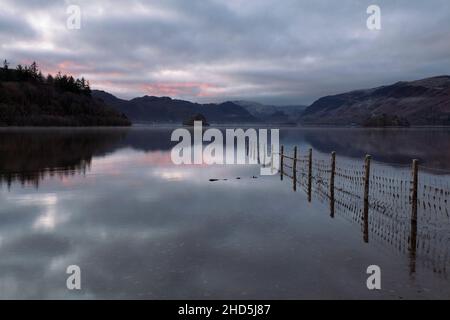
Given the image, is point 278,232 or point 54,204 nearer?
A: point 278,232

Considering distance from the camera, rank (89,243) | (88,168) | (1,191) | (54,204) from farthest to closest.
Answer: (88,168)
(1,191)
(54,204)
(89,243)

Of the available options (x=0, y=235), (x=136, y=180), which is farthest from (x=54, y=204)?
(x=136, y=180)

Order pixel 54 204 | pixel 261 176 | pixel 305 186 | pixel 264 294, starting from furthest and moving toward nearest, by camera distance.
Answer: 1. pixel 261 176
2. pixel 305 186
3. pixel 54 204
4. pixel 264 294

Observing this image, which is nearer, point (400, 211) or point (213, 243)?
point (213, 243)

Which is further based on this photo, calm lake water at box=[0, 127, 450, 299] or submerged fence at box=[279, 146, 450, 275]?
submerged fence at box=[279, 146, 450, 275]

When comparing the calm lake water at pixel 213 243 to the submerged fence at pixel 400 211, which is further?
the submerged fence at pixel 400 211

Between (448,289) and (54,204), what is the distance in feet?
64.8

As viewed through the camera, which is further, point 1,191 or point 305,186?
point 305,186

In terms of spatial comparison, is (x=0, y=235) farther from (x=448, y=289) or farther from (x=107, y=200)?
(x=448, y=289)

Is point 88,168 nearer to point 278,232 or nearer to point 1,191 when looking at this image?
point 1,191

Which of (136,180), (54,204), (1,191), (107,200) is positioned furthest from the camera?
(136,180)

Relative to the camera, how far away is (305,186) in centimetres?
3130

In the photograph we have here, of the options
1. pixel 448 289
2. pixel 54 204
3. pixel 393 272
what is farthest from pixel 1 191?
pixel 448 289

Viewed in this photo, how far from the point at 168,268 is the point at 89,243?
4406mm
